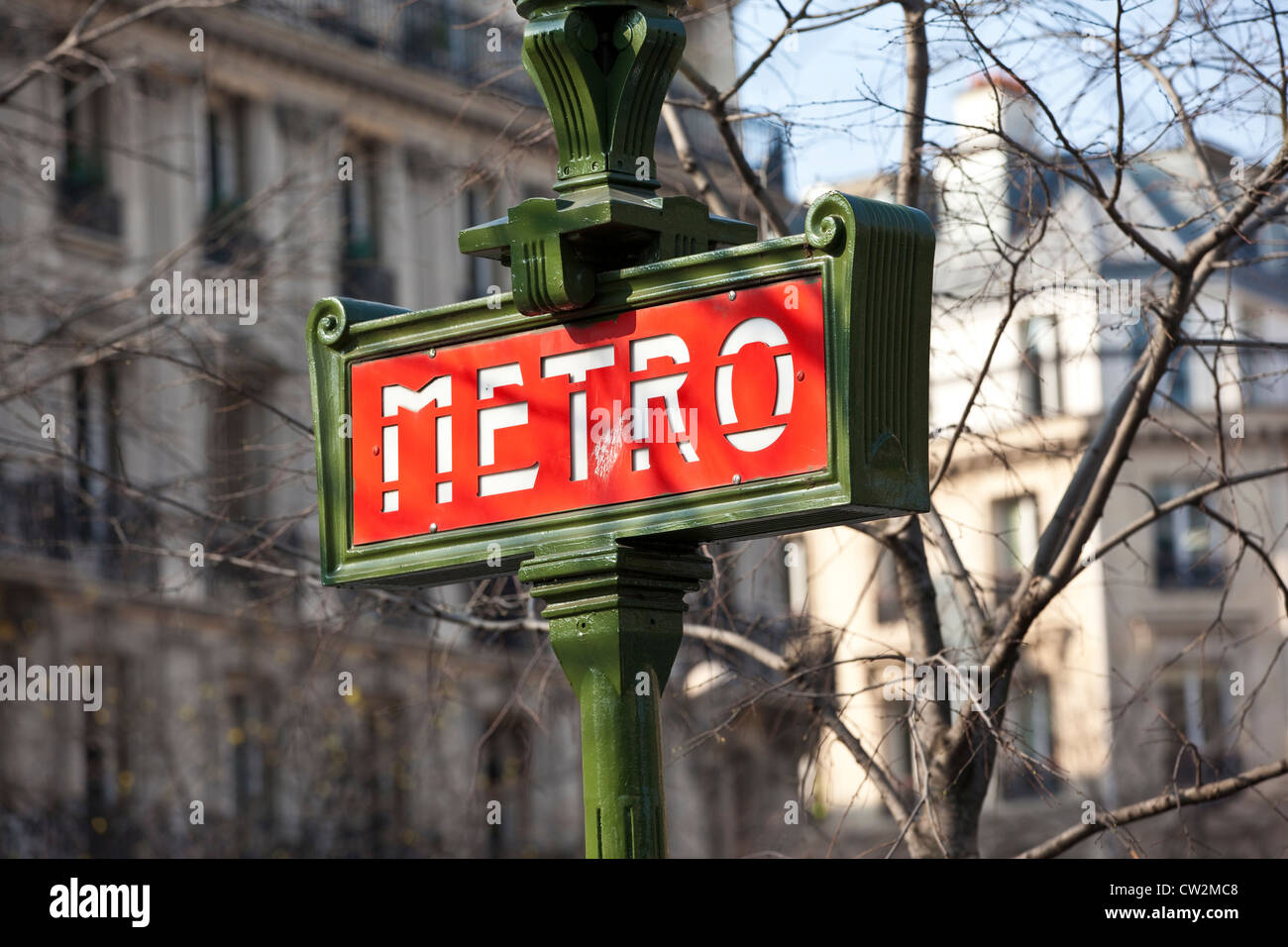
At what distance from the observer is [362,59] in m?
30.5

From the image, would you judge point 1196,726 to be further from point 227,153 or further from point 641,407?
point 227,153

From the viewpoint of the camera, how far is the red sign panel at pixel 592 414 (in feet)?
14.1

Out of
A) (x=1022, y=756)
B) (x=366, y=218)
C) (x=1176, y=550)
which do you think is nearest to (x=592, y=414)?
(x=1022, y=756)

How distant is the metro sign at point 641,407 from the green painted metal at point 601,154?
0.12m

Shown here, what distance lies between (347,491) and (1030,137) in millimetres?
4508

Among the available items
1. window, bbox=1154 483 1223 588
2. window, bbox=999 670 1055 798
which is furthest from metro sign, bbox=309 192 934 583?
window, bbox=1154 483 1223 588

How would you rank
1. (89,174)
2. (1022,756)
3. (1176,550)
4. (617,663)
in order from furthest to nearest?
(1176,550)
(89,174)
(1022,756)
(617,663)

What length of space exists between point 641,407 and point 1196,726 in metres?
12.1

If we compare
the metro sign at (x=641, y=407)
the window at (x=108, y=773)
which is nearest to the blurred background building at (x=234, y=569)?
the window at (x=108, y=773)

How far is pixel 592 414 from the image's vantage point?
14.8 ft

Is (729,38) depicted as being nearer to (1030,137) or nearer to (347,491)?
(1030,137)

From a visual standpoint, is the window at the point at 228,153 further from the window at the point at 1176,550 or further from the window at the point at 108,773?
the window at the point at 1176,550

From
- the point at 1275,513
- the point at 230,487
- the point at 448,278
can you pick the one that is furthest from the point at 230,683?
the point at 1275,513

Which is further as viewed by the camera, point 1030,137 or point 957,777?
point 1030,137
